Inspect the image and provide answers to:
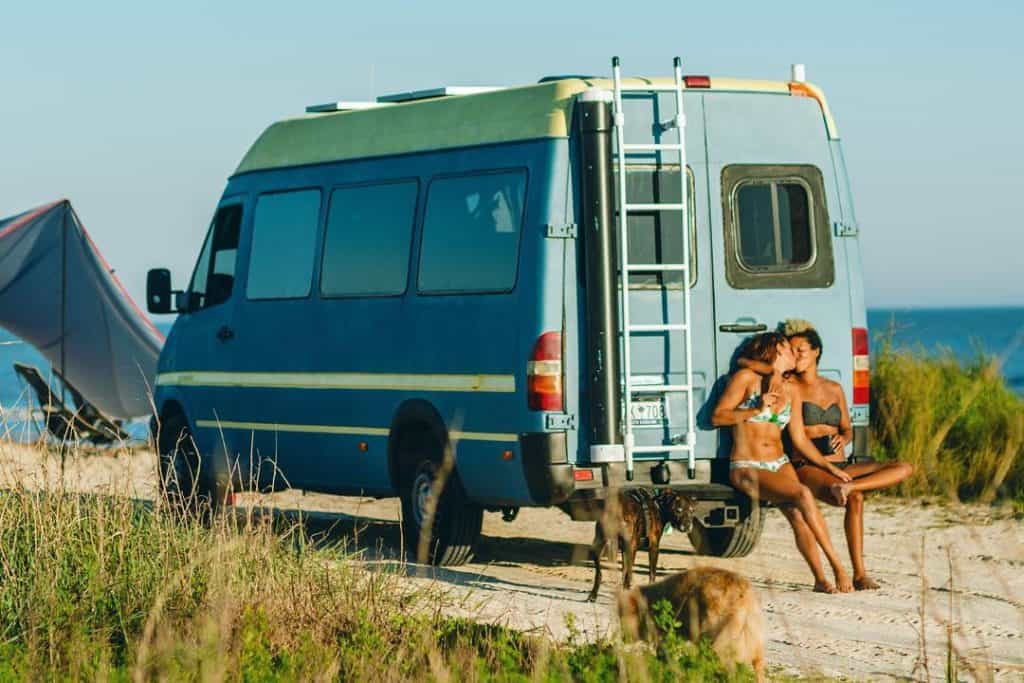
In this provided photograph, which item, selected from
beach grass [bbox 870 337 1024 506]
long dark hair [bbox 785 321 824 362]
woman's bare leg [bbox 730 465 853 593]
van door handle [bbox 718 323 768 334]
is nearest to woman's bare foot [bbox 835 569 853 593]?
woman's bare leg [bbox 730 465 853 593]

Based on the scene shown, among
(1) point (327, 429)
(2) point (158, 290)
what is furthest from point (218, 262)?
(1) point (327, 429)

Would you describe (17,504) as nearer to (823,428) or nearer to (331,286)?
(331,286)

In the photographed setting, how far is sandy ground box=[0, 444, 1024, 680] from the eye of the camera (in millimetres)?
7891

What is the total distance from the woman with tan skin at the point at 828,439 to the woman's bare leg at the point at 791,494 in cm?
16

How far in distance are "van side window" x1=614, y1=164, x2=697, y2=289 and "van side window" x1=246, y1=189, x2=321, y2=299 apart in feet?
8.58

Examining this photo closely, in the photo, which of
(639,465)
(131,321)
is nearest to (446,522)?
(639,465)

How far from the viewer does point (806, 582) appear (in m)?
10.4

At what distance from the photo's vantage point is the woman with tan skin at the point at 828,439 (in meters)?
10.3

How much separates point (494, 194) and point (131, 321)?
39.4 ft

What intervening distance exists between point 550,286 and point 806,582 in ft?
7.56

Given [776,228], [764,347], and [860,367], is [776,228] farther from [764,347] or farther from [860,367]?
[860,367]

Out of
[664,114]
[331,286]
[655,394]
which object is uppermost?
[664,114]

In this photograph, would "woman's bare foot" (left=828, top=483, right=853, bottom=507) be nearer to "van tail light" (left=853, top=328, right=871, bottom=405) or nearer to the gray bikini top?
the gray bikini top

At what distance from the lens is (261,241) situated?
40.8 ft
